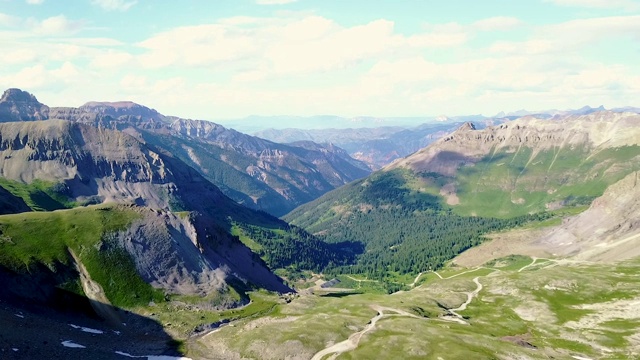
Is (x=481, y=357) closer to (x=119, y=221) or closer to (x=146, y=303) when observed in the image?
(x=146, y=303)

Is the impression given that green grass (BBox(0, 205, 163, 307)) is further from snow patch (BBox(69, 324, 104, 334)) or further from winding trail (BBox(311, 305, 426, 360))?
winding trail (BBox(311, 305, 426, 360))

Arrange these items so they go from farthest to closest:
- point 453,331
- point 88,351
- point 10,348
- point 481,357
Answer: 1. point 453,331
2. point 481,357
3. point 88,351
4. point 10,348

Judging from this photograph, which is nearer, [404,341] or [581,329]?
[404,341]

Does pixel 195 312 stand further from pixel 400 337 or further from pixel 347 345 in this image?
pixel 400 337

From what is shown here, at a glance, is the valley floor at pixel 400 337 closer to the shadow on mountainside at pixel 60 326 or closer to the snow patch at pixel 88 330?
the shadow on mountainside at pixel 60 326

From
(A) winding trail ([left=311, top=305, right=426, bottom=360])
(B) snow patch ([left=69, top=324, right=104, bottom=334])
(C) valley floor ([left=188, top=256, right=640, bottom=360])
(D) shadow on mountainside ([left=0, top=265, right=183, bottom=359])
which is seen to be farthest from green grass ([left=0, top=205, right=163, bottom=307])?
(A) winding trail ([left=311, top=305, right=426, bottom=360])

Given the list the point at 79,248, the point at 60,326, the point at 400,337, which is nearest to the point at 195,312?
the point at 79,248

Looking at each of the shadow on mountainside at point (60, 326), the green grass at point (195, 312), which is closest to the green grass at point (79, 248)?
the shadow on mountainside at point (60, 326)

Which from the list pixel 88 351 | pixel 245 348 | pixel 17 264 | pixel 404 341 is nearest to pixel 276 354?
pixel 245 348

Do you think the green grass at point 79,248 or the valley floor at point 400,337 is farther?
Result: the green grass at point 79,248
